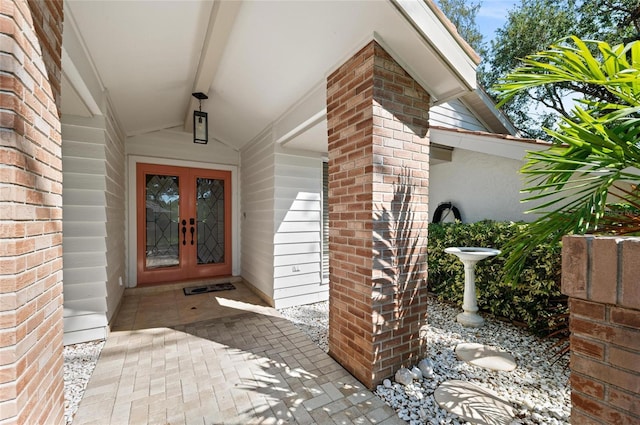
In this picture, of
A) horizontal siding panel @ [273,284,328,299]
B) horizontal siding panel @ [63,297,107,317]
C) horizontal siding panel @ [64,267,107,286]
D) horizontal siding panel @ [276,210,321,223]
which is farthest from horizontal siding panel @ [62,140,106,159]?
horizontal siding panel @ [273,284,328,299]

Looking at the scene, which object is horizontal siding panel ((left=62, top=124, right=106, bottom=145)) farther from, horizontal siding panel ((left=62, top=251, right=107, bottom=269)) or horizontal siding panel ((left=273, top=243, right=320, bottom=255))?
horizontal siding panel ((left=273, top=243, right=320, bottom=255))

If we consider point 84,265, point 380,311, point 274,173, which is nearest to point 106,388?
point 84,265

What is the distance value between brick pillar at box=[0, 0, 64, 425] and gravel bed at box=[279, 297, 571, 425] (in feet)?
6.93

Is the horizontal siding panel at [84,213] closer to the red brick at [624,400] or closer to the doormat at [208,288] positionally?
the doormat at [208,288]

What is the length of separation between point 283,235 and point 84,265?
239 cm

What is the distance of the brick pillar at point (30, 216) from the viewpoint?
108cm

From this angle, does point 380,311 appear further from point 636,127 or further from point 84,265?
point 84,265

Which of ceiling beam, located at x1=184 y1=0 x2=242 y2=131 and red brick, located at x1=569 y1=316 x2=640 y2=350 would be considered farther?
ceiling beam, located at x1=184 y1=0 x2=242 y2=131

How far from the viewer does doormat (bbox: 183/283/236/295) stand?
15.9 ft

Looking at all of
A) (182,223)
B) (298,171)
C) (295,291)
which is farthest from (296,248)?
(182,223)

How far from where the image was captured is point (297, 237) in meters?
4.41

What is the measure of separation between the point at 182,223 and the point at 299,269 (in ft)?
8.50

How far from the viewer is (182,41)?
103 inches

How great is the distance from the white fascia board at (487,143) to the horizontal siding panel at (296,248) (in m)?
2.78
